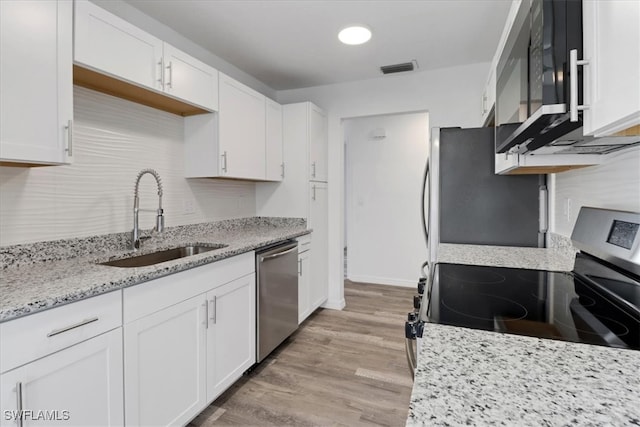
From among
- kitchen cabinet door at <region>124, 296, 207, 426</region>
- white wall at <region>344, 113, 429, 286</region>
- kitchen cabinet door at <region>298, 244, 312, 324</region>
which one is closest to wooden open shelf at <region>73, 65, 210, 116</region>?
kitchen cabinet door at <region>124, 296, 207, 426</region>

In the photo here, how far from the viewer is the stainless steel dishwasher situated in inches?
86.6

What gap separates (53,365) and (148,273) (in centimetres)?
41

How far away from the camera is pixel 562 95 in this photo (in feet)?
2.54

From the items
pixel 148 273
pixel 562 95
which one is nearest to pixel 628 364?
pixel 562 95

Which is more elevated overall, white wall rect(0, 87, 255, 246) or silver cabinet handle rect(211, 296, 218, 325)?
white wall rect(0, 87, 255, 246)

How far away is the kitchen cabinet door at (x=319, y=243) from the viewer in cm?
316

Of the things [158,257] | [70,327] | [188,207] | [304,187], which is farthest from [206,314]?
[304,187]

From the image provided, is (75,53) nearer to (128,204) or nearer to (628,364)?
(128,204)

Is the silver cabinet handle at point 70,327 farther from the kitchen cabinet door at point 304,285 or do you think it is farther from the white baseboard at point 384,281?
Answer: the white baseboard at point 384,281

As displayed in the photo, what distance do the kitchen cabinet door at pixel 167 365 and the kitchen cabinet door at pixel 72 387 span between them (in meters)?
0.06

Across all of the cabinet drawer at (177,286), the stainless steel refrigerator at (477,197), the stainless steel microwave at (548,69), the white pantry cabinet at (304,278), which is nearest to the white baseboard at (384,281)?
the white pantry cabinet at (304,278)

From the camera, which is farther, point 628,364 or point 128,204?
point 128,204

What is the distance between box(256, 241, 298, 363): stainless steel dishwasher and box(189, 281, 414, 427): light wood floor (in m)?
0.16

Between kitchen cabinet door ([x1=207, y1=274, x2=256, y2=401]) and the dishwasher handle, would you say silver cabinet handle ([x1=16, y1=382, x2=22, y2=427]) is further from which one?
the dishwasher handle
